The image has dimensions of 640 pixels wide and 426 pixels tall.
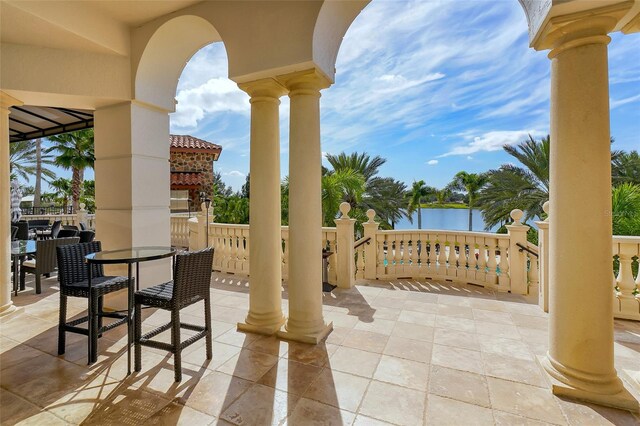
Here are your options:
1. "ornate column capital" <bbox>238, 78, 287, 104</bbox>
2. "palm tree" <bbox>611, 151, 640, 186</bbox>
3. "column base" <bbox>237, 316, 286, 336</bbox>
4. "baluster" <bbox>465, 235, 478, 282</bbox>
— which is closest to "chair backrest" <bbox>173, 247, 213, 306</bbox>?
"column base" <bbox>237, 316, 286, 336</bbox>

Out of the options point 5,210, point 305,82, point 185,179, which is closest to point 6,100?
point 5,210

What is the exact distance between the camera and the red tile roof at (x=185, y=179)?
13.4m

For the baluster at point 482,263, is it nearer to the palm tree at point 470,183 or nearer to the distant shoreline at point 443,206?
the palm tree at point 470,183

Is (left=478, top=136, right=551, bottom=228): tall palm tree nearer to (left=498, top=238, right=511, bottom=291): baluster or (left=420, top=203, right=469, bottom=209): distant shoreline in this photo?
(left=498, top=238, right=511, bottom=291): baluster

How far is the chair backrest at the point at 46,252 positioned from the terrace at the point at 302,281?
15.8 inches

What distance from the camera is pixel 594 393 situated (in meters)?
1.93

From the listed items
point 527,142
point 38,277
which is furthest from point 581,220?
point 527,142

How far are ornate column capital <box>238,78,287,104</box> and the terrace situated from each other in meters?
0.02

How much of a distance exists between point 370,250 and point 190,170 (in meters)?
11.5

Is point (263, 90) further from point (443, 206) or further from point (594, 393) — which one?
point (443, 206)

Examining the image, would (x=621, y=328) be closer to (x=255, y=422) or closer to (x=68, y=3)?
(x=255, y=422)

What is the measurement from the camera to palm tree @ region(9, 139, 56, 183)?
1773cm

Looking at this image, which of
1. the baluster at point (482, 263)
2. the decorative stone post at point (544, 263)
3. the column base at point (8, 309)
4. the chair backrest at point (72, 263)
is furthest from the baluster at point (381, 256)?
the column base at point (8, 309)

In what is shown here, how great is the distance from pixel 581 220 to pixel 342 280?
3374 mm
